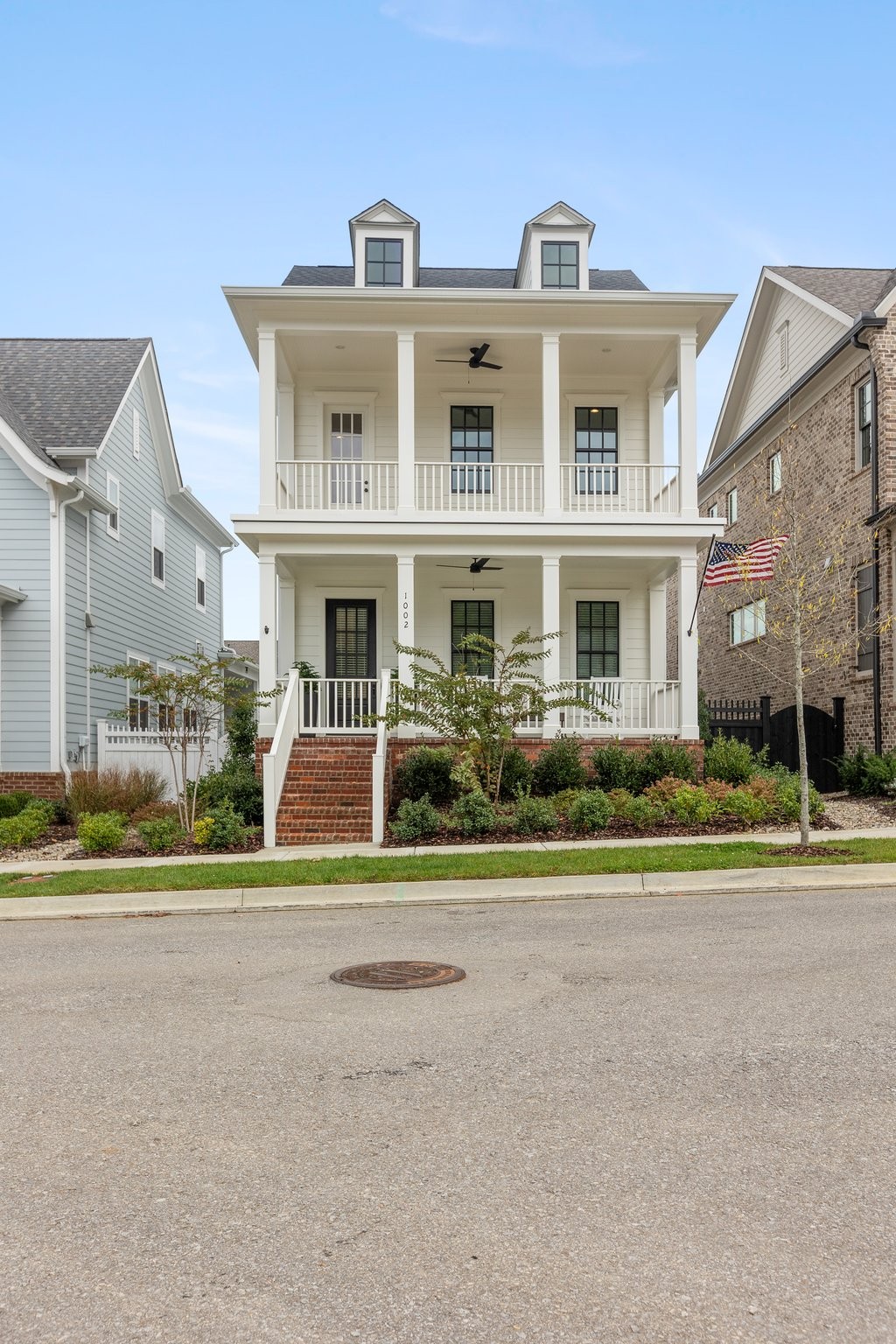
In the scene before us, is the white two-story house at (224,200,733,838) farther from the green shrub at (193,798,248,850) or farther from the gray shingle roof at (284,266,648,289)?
the green shrub at (193,798,248,850)

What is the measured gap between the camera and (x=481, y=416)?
799 inches

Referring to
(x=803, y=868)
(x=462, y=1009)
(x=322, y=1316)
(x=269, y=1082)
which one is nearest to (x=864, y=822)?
(x=803, y=868)

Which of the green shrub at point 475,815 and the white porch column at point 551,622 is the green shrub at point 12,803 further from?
the white porch column at point 551,622

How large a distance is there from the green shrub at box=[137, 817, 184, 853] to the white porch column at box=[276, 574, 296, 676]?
19.7 feet

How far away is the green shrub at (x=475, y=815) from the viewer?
13961mm

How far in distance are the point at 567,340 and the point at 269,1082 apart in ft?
52.4

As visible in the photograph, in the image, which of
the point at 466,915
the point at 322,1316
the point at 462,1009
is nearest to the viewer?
the point at 322,1316

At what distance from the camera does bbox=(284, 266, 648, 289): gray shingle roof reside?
20.6m

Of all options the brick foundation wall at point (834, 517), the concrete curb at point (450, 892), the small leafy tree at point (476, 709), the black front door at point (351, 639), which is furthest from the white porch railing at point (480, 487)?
the concrete curb at point (450, 892)

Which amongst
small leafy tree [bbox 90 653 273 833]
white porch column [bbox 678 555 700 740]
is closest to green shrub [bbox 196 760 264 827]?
small leafy tree [bbox 90 653 273 833]

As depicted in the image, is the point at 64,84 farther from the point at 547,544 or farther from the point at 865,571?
the point at 865,571

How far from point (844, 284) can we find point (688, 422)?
802cm

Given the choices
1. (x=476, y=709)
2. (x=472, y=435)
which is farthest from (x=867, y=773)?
(x=472, y=435)

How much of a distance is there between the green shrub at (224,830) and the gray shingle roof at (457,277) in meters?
11.4
